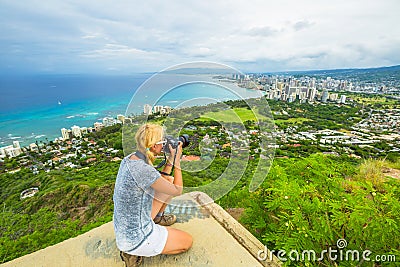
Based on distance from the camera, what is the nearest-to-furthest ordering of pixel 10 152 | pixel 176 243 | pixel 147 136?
1. pixel 147 136
2. pixel 176 243
3. pixel 10 152

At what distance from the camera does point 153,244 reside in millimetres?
1589

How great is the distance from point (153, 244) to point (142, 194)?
1.41ft

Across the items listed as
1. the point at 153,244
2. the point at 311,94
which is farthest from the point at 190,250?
the point at 311,94

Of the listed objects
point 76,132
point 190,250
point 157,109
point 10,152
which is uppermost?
point 157,109

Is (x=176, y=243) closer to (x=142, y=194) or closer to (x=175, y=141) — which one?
(x=142, y=194)

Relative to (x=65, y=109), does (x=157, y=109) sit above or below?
above

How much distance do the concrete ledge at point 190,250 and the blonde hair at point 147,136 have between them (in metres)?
0.98

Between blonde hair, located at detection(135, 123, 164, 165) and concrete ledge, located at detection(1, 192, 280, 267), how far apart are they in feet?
3.22

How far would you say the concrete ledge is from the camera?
5.68ft

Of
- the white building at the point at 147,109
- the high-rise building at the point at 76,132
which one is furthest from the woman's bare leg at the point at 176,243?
the high-rise building at the point at 76,132

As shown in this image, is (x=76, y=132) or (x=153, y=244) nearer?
(x=153, y=244)

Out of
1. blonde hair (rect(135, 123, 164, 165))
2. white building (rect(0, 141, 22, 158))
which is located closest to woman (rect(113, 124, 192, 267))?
blonde hair (rect(135, 123, 164, 165))

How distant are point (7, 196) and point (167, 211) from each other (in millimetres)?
17846

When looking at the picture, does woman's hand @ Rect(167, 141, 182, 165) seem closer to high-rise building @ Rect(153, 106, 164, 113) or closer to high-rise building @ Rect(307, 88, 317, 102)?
high-rise building @ Rect(153, 106, 164, 113)
